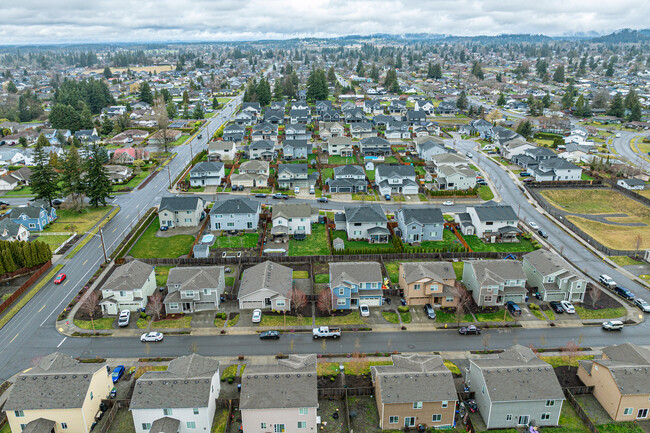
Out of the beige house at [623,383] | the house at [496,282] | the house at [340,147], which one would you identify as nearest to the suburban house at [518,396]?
the beige house at [623,383]

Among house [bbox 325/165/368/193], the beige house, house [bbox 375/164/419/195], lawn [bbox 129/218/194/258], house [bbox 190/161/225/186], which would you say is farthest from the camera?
house [bbox 190/161/225/186]

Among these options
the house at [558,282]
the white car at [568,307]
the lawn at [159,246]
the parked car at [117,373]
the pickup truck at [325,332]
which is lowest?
the parked car at [117,373]

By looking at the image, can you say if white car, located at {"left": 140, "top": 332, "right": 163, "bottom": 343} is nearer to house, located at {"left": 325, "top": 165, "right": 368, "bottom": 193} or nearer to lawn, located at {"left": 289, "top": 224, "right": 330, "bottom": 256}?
lawn, located at {"left": 289, "top": 224, "right": 330, "bottom": 256}

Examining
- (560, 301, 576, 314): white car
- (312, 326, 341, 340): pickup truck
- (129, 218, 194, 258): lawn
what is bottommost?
(312, 326, 341, 340): pickup truck

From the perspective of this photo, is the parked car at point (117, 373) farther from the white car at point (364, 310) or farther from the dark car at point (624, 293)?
the dark car at point (624, 293)

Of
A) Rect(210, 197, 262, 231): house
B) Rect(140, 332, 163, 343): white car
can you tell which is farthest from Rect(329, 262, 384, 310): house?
Rect(210, 197, 262, 231): house
